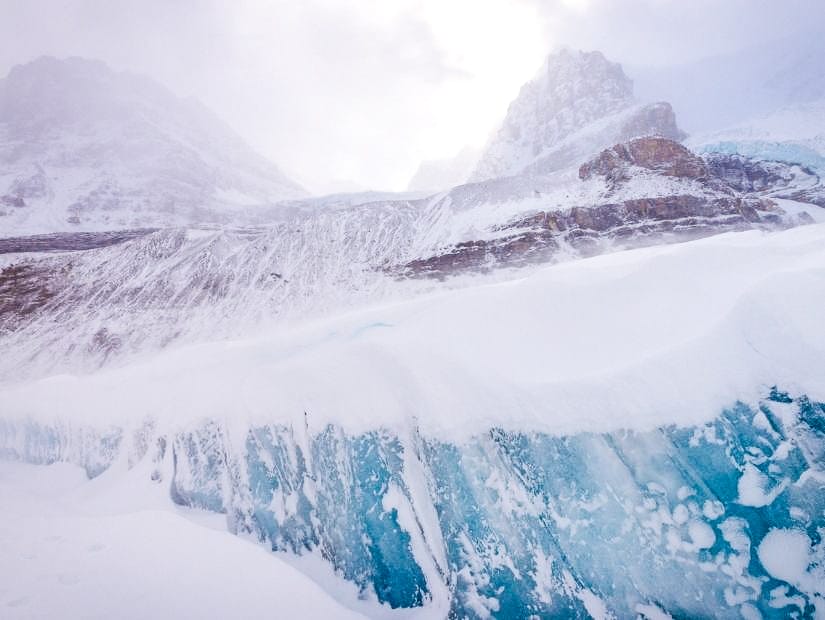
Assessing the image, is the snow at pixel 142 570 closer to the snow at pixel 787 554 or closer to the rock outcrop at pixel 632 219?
the snow at pixel 787 554

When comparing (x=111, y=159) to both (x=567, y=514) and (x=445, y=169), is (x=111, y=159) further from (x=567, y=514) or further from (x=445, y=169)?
(x=567, y=514)

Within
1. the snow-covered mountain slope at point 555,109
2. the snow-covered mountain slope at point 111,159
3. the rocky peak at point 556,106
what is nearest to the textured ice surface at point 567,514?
the snow-covered mountain slope at point 111,159

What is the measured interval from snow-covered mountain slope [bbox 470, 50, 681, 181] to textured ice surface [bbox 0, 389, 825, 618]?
73580 millimetres

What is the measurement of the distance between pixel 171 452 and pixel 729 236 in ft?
31.0

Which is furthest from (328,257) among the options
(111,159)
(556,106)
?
(556,106)

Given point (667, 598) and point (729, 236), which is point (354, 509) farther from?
point (729, 236)

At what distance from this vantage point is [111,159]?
7856cm

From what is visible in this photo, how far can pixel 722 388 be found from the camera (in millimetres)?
3561

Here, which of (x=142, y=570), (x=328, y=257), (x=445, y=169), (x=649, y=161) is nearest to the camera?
(x=142, y=570)

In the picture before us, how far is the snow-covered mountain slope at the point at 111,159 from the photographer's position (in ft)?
204

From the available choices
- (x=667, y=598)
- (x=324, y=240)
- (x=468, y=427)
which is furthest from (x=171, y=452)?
(x=324, y=240)

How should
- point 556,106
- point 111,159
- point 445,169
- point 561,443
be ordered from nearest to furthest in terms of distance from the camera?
1. point 561,443
2. point 111,159
3. point 556,106
4. point 445,169

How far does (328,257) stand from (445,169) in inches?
3940

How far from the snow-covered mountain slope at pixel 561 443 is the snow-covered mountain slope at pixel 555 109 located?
237ft
